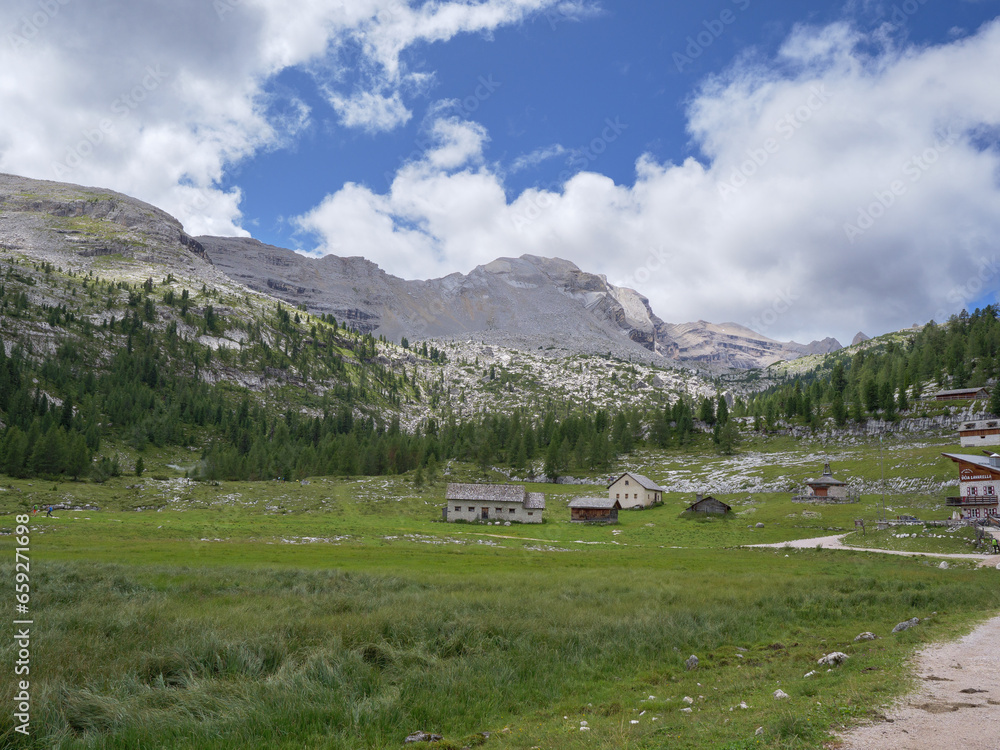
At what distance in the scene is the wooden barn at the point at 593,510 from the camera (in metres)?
83.6

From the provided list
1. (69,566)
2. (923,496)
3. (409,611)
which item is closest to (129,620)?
(409,611)

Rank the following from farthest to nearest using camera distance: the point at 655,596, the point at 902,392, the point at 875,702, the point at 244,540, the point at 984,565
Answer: the point at 902,392 < the point at 244,540 < the point at 984,565 < the point at 655,596 < the point at 875,702

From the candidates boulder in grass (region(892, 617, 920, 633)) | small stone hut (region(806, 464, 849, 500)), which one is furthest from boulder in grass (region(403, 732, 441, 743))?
small stone hut (region(806, 464, 849, 500))

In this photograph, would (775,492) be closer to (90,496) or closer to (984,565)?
(984,565)

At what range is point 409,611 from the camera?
19359 mm

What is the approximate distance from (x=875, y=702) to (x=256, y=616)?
59.7 ft

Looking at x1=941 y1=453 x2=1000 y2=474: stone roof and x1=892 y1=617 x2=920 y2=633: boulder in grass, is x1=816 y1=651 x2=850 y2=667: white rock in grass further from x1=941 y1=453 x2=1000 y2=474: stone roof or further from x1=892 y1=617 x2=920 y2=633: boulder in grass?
x1=941 y1=453 x2=1000 y2=474: stone roof

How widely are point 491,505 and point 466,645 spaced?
69876mm

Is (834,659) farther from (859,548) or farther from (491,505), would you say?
(491,505)

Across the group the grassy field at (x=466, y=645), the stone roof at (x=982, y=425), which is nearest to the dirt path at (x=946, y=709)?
the grassy field at (x=466, y=645)

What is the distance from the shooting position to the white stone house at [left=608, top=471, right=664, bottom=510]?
9419cm

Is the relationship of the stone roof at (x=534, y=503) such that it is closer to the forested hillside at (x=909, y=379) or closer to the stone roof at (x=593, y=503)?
the stone roof at (x=593, y=503)

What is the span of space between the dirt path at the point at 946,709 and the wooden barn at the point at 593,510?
69.9 meters

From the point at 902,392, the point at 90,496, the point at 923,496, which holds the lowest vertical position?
the point at 90,496
